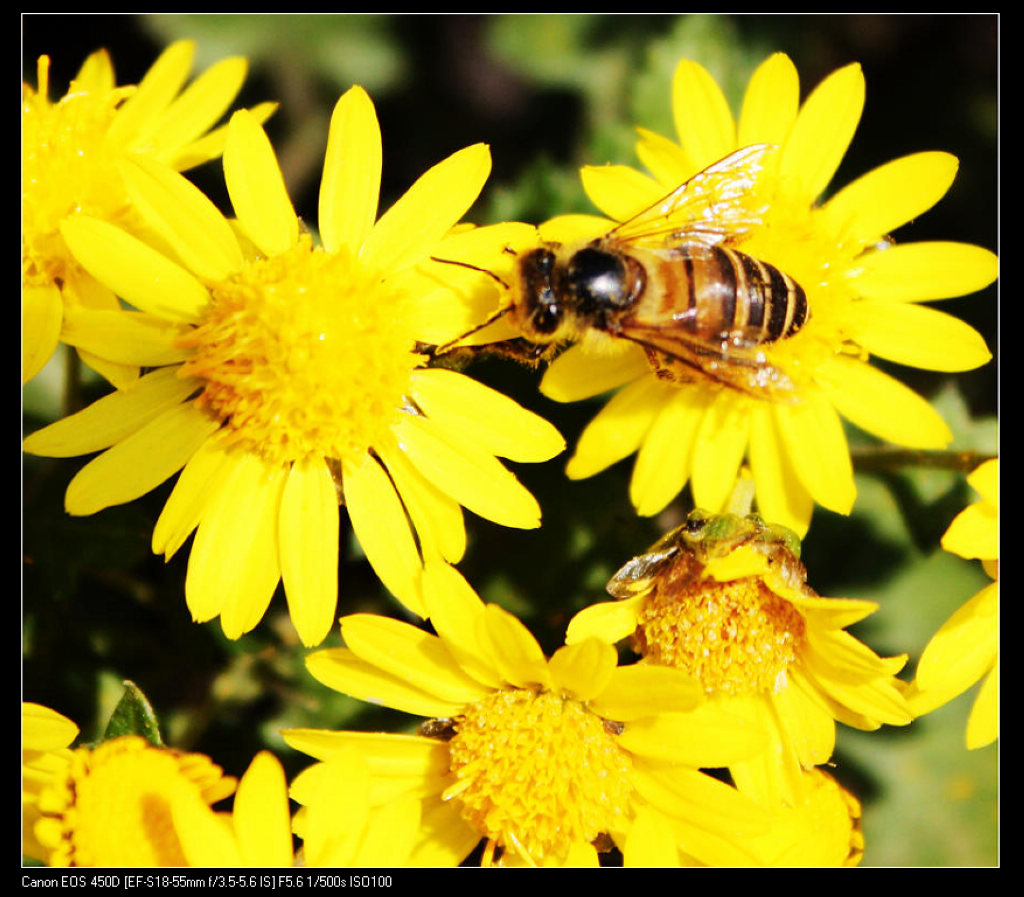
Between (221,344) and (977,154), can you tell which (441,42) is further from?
(221,344)

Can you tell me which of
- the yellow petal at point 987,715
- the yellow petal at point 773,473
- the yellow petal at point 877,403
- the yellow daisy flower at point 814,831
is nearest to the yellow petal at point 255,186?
the yellow petal at point 773,473

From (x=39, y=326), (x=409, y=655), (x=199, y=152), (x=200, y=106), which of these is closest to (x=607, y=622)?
(x=409, y=655)

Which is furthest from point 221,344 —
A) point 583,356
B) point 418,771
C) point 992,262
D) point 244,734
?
point 992,262

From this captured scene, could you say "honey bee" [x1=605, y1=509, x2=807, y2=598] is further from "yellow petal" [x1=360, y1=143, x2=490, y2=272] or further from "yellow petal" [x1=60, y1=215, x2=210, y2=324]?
"yellow petal" [x1=60, y1=215, x2=210, y2=324]

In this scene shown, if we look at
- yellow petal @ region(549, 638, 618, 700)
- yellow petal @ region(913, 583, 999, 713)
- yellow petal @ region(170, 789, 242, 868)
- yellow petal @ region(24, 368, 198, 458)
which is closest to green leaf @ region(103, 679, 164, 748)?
yellow petal @ region(170, 789, 242, 868)

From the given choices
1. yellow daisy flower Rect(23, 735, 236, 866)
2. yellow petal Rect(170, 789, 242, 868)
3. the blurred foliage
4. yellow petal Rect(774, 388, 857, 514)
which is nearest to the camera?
yellow petal Rect(170, 789, 242, 868)

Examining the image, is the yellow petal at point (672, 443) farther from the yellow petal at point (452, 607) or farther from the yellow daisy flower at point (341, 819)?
the yellow daisy flower at point (341, 819)
